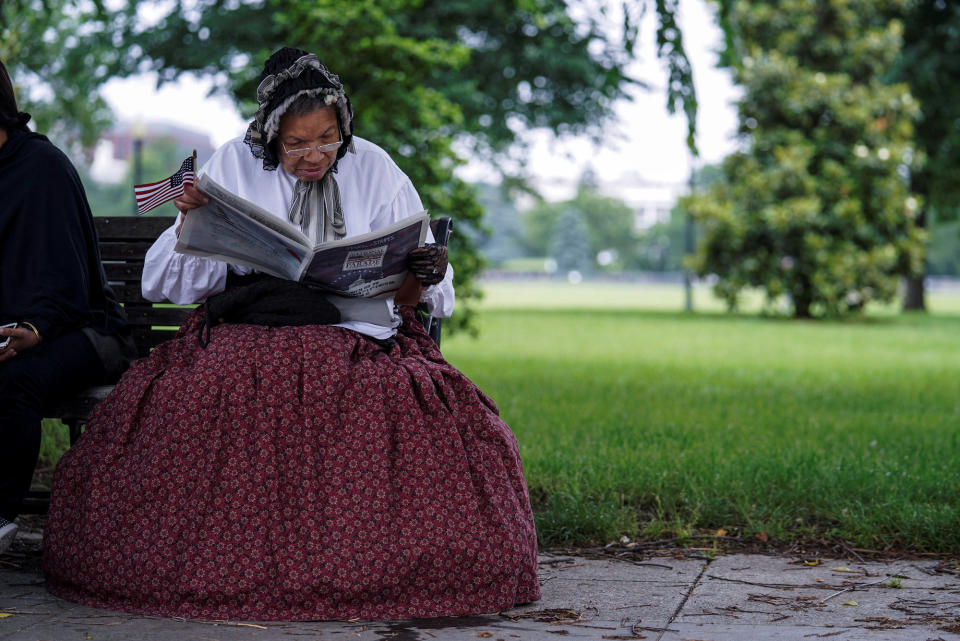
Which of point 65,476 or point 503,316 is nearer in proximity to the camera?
point 65,476

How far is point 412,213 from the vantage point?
3.74 m

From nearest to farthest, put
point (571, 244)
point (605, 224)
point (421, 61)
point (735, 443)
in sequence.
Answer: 1. point (735, 443)
2. point (421, 61)
3. point (605, 224)
4. point (571, 244)

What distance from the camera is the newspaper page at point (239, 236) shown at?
130 inches

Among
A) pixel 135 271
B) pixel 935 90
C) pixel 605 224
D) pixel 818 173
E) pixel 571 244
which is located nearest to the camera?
pixel 135 271

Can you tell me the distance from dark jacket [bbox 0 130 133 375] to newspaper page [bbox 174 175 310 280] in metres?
0.59

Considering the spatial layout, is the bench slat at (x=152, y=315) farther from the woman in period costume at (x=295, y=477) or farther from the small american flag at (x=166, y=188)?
the small american flag at (x=166, y=188)

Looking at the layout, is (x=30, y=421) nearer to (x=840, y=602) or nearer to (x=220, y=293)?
(x=220, y=293)

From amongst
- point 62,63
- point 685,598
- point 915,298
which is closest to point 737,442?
point 685,598

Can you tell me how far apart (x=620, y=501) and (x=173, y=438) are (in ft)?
6.47

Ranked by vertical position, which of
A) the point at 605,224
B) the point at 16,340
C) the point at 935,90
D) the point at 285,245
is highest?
the point at 605,224

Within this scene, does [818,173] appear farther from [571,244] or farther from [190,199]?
[571,244]

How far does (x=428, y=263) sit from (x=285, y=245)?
16.5 inches

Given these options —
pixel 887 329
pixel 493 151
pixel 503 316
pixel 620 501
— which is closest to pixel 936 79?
pixel 887 329

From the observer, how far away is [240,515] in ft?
10.6
